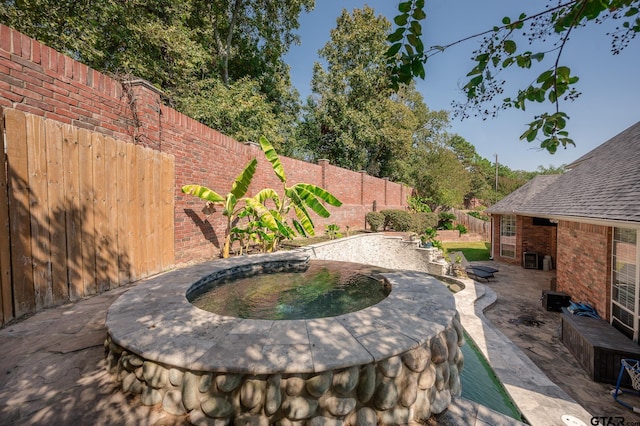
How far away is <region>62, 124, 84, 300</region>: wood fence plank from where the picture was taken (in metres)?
3.73

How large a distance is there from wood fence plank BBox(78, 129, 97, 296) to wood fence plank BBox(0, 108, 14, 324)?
0.88 metres

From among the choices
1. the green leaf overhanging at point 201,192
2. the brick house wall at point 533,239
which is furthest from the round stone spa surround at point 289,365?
the brick house wall at point 533,239

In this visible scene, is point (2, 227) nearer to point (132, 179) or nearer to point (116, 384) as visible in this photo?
point (132, 179)

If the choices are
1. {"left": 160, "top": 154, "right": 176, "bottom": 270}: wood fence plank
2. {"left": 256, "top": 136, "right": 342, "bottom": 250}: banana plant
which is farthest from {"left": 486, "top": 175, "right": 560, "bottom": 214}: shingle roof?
{"left": 160, "top": 154, "right": 176, "bottom": 270}: wood fence plank

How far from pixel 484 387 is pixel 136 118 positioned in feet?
25.1

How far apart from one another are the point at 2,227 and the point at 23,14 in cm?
1199

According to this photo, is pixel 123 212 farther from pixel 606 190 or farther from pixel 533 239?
pixel 533 239

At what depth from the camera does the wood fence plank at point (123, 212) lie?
4559 millimetres

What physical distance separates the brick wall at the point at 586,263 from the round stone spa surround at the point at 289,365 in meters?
5.84

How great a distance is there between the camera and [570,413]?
11.0ft

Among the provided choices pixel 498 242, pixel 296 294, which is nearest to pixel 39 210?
pixel 296 294

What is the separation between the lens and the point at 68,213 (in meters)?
3.73

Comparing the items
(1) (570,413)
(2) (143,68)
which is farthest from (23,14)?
(1) (570,413)

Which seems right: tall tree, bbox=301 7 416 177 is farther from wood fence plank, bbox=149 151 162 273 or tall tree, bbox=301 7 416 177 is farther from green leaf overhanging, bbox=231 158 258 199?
wood fence plank, bbox=149 151 162 273
